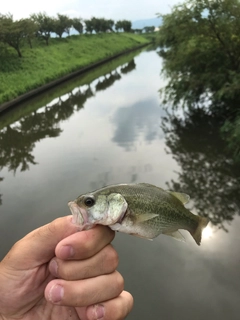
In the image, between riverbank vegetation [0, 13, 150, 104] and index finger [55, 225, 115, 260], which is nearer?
index finger [55, 225, 115, 260]

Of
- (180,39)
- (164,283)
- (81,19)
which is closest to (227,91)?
(180,39)

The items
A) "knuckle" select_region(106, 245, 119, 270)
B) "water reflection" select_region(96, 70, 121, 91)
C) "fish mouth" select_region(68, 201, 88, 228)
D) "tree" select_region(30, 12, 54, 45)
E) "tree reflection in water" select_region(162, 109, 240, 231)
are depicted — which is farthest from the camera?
"tree" select_region(30, 12, 54, 45)

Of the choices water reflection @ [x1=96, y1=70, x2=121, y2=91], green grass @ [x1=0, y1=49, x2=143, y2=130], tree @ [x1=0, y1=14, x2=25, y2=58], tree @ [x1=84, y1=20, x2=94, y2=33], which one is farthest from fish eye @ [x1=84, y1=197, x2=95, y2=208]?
tree @ [x1=84, y1=20, x2=94, y2=33]

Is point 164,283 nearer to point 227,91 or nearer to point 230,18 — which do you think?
point 227,91

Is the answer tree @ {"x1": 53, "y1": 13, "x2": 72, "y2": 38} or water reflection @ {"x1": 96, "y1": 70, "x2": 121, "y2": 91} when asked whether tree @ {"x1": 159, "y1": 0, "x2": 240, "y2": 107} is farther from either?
tree @ {"x1": 53, "y1": 13, "x2": 72, "y2": 38}

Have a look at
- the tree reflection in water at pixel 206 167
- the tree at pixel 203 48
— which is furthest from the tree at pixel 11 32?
the tree reflection in water at pixel 206 167
